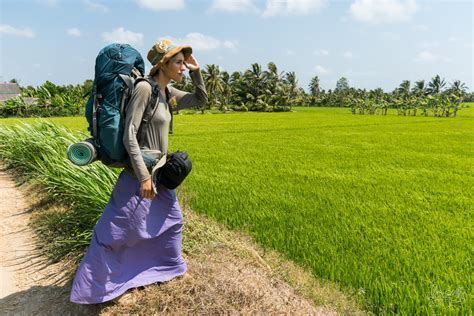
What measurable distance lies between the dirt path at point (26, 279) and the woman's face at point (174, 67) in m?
1.46

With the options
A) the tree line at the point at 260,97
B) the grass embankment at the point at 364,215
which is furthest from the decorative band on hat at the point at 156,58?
the tree line at the point at 260,97

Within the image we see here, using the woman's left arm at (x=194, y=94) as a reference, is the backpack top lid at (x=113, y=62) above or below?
above

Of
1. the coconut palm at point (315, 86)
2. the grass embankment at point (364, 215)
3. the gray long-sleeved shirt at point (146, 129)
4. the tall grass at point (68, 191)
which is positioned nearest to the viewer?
the gray long-sleeved shirt at point (146, 129)

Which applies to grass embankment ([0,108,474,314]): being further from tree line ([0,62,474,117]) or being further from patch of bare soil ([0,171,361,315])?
tree line ([0,62,474,117])

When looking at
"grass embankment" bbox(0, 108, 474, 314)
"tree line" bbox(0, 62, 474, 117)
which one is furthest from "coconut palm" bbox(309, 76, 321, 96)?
"grass embankment" bbox(0, 108, 474, 314)

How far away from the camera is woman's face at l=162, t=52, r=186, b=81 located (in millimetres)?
2117

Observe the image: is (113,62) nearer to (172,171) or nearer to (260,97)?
(172,171)

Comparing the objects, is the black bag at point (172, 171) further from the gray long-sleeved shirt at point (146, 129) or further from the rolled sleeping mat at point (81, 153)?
the rolled sleeping mat at point (81, 153)

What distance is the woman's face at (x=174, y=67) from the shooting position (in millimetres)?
2117

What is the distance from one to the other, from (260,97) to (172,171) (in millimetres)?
46077

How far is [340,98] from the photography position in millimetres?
61125

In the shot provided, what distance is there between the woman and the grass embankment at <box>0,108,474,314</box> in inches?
60.4

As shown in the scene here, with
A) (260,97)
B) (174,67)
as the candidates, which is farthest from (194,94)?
(260,97)

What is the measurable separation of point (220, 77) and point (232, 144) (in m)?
39.9
